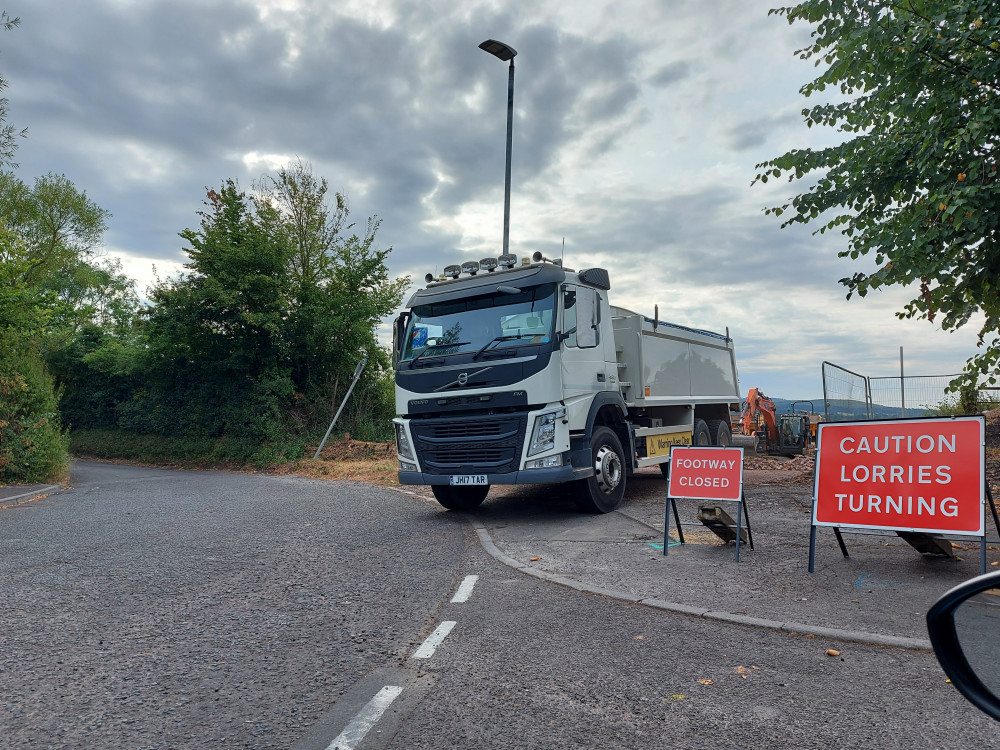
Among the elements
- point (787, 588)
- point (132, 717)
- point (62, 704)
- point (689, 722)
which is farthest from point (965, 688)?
point (787, 588)

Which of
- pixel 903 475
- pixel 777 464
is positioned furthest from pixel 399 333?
pixel 777 464

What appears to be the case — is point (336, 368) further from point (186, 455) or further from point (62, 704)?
point (62, 704)

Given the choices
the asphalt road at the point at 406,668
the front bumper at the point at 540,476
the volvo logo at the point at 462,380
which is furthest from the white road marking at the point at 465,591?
the volvo logo at the point at 462,380

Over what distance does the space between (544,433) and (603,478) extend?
1.38 metres

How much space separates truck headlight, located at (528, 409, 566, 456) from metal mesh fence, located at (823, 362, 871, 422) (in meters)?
8.10

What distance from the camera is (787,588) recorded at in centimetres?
557

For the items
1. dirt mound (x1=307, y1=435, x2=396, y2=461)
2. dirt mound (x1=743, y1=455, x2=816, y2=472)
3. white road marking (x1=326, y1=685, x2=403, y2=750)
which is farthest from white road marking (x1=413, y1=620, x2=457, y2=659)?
dirt mound (x1=307, y1=435, x2=396, y2=461)

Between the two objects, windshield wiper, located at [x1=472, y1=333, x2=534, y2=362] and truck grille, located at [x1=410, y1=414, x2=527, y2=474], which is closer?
truck grille, located at [x1=410, y1=414, x2=527, y2=474]

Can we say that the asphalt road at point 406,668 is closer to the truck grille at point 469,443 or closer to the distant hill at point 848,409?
the truck grille at point 469,443

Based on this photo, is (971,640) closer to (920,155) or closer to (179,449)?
(920,155)

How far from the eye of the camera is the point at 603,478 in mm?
9414

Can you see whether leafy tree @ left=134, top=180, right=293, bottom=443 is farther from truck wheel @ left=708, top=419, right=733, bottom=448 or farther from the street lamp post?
truck wheel @ left=708, top=419, right=733, bottom=448

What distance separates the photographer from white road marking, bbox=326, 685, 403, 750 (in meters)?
3.07

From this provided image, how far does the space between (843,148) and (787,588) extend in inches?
212
